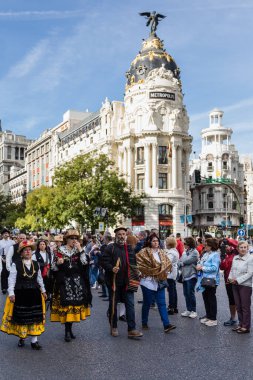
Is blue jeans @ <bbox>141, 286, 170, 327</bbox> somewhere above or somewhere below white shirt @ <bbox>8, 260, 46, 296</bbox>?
below

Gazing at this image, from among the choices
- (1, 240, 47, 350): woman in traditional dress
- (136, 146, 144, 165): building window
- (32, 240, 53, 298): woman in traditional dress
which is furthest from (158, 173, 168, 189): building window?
(1, 240, 47, 350): woman in traditional dress

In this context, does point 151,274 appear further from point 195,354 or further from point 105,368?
point 105,368

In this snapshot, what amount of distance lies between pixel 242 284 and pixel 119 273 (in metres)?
2.43

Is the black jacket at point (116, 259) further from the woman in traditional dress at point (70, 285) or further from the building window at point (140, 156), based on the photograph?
the building window at point (140, 156)

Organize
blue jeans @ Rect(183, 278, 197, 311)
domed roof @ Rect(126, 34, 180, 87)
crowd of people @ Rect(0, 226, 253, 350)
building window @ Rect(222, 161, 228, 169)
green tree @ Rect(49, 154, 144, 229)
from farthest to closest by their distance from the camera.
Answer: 1. building window @ Rect(222, 161, 228, 169)
2. domed roof @ Rect(126, 34, 180, 87)
3. green tree @ Rect(49, 154, 144, 229)
4. blue jeans @ Rect(183, 278, 197, 311)
5. crowd of people @ Rect(0, 226, 253, 350)

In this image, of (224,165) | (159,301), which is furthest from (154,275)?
(224,165)

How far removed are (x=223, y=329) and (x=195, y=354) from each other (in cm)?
234

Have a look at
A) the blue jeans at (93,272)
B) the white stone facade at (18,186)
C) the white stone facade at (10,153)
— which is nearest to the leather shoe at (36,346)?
the blue jeans at (93,272)

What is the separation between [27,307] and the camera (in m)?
8.08

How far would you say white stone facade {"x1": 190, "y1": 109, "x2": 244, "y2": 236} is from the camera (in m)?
85.6

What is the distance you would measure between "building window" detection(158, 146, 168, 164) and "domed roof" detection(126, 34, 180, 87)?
9.72 meters

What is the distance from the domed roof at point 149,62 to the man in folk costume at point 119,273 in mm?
59118

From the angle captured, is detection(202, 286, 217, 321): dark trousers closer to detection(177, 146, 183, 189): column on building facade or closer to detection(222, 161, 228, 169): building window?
detection(177, 146, 183, 189): column on building facade

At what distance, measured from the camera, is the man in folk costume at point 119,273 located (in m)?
9.02
